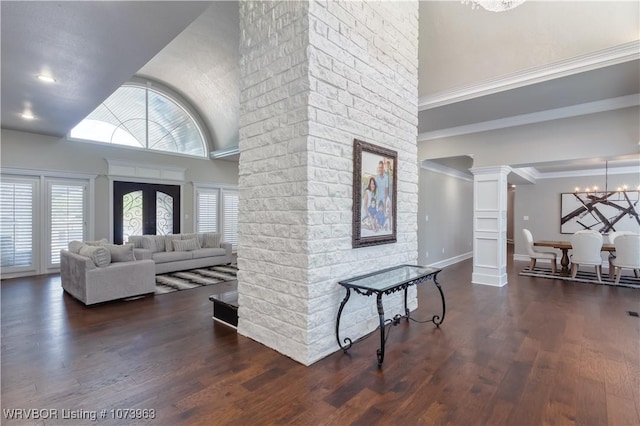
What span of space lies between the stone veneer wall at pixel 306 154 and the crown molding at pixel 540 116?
2968 millimetres

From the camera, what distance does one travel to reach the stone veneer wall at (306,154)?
233 cm

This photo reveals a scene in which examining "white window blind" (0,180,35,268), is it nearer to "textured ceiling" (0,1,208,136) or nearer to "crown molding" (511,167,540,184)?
"textured ceiling" (0,1,208,136)

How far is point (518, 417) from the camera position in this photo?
1750 millimetres

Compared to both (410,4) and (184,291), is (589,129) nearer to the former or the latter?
(410,4)

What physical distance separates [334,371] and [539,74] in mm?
4002

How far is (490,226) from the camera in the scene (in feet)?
17.3

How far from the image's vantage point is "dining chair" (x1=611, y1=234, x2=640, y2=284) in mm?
5203

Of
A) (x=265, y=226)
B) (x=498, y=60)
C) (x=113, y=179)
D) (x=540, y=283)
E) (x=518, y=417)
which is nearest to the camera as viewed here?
(x=518, y=417)

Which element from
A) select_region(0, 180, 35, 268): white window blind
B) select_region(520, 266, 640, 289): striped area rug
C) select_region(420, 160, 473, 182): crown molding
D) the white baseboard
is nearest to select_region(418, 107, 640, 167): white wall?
select_region(420, 160, 473, 182): crown molding

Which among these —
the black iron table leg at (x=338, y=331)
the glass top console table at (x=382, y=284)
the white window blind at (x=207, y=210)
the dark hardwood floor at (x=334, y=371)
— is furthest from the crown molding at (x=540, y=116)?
the white window blind at (x=207, y=210)

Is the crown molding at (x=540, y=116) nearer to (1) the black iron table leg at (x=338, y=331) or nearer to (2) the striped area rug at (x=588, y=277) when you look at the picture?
(2) the striped area rug at (x=588, y=277)

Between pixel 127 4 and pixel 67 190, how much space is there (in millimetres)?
5378

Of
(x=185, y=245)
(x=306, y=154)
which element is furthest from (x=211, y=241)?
(x=306, y=154)

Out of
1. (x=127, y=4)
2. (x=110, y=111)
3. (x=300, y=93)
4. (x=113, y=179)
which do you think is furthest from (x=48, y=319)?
(x=110, y=111)
